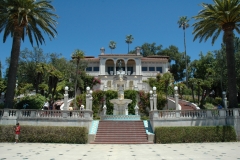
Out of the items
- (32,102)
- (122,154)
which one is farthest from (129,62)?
(122,154)

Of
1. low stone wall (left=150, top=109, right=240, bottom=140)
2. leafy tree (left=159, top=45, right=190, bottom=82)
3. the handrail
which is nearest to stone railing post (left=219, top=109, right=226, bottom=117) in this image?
low stone wall (left=150, top=109, right=240, bottom=140)

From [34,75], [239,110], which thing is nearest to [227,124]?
[239,110]

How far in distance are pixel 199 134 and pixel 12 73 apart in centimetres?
1788

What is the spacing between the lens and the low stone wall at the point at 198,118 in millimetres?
18047

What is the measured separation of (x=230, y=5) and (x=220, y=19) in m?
1.41

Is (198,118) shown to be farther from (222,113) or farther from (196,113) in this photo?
(222,113)

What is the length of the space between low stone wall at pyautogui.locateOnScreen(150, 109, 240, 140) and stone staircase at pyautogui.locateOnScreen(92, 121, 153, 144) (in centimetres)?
173

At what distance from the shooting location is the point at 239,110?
18.1 metres

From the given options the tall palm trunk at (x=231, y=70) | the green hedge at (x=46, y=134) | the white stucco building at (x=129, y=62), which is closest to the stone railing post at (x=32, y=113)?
the green hedge at (x=46, y=134)

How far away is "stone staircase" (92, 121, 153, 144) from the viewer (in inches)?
716

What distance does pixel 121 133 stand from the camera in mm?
19453

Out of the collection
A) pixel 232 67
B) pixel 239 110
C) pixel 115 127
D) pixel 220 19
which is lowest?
pixel 115 127

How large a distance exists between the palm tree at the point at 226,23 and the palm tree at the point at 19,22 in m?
15.4

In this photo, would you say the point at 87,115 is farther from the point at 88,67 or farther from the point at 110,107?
the point at 88,67
